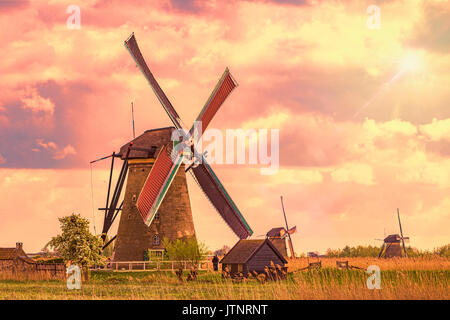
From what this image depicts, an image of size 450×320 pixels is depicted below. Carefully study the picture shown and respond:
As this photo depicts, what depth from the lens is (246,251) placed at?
3225 cm

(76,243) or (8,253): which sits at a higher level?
(8,253)

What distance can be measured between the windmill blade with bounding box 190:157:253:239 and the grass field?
4.36 metres

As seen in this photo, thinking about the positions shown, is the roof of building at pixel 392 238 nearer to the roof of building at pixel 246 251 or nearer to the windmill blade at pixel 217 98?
the windmill blade at pixel 217 98

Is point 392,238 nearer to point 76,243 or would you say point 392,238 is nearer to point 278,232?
point 278,232

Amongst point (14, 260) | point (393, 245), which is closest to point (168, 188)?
point (14, 260)

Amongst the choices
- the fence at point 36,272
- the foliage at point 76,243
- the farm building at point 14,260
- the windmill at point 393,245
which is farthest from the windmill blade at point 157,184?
the windmill at point 393,245

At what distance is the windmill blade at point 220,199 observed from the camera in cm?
4012

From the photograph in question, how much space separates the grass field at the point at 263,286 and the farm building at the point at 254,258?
72 cm

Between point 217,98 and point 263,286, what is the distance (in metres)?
16.0

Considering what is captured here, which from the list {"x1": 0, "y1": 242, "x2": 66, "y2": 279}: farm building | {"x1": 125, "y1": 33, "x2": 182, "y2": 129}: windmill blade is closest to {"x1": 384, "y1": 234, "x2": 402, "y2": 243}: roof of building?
{"x1": 125, "y1": 33, "x2": 182, "y2": 129}: windmill blade

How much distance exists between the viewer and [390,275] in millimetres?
31266
